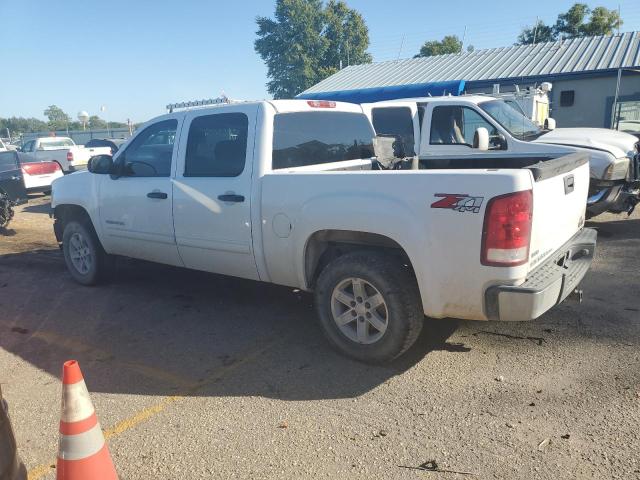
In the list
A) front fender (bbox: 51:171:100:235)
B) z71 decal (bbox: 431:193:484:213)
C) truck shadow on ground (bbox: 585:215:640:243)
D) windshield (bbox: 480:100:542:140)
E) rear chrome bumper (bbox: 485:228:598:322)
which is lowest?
truck shadow on ground (bbox: 585:215:640:243)

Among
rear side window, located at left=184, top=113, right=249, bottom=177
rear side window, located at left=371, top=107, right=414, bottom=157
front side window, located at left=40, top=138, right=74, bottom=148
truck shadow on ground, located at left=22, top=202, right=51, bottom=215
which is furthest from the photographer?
front side window, located at left=40, top=138, right=74, bottom=148

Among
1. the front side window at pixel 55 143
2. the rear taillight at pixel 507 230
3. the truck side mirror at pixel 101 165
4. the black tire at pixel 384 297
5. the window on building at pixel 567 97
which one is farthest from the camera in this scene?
the front side window at pixel 55 143

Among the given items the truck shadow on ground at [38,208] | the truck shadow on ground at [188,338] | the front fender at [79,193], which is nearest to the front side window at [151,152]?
the front fender at [79,193]

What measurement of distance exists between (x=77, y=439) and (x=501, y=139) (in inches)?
277

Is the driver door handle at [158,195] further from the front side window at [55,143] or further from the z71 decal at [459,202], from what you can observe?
the front side window at [55,143]

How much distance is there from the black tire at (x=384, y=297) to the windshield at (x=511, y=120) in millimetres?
5238

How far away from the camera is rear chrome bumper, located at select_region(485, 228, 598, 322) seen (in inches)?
118

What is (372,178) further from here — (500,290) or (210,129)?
(210,129)

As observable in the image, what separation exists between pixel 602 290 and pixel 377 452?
3.37 metres

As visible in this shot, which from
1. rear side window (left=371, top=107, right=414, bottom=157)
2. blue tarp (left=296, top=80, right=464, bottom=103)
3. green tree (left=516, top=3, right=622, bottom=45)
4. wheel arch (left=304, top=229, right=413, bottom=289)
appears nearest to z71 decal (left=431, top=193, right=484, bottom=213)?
wheel arch (left=304, top=229, right=413, bottom=289)

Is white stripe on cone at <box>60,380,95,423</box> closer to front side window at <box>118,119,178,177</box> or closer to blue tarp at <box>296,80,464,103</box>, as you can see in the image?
front side window at <box>118,119,178,177</box>

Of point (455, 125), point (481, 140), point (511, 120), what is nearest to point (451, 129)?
point (455, 125)

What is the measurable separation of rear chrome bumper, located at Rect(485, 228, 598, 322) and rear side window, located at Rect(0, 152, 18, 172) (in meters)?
10.5

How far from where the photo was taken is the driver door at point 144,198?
4.84 metres
